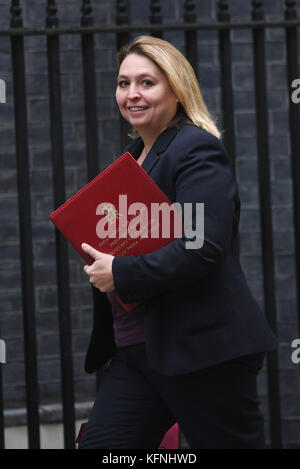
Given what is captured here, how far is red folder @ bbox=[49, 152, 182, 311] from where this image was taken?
103 inches

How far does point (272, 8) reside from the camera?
5.34 metres

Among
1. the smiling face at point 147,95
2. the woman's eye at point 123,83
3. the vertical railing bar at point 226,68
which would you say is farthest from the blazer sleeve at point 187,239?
the vertical railing bar at point 226,68

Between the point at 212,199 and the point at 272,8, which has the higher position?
the point at 272,8

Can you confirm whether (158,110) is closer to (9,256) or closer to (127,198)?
(127,198)

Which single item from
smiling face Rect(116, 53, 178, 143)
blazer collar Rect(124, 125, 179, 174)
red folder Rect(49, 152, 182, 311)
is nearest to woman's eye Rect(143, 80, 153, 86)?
smiling face Rect(116, 53, 178, 143)

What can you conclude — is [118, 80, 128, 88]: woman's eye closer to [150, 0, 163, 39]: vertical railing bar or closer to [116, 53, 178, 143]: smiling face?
[116, 53, 178, 143]: smiling face

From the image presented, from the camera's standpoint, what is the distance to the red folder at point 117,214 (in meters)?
2.61

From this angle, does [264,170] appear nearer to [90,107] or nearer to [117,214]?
[90,107]

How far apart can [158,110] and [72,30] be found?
994 millimetres

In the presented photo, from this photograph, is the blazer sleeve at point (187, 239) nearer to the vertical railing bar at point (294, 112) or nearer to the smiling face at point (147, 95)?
the smiling face at point (147, 95)

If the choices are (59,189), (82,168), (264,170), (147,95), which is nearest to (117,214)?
(147,95)

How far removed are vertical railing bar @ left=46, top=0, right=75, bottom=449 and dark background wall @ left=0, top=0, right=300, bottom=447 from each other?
55.9 inches

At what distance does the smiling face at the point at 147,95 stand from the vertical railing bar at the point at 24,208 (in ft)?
3.04
